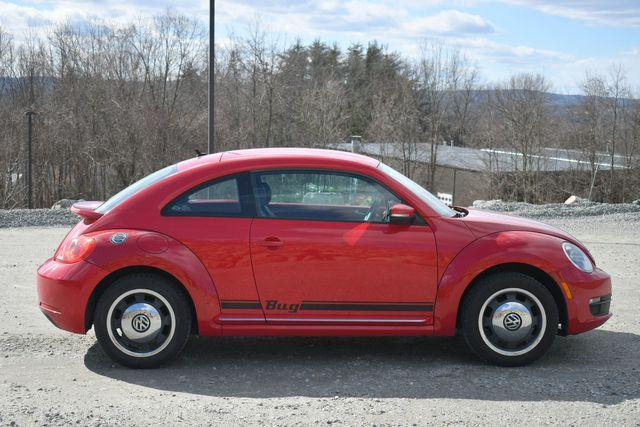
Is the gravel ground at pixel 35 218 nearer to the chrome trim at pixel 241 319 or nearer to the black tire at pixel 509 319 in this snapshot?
the chrome trim at pixel 241 319

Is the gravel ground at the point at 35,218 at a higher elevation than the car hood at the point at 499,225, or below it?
below

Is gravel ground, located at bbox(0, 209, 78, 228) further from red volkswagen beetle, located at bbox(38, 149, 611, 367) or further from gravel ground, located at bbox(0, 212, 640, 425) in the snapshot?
red volkswagen beetle, located at bbox(38, 149, 611, 367)

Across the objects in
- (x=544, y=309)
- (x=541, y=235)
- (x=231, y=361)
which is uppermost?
(x=541, y=235)

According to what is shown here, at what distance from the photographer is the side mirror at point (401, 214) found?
18.9 feet

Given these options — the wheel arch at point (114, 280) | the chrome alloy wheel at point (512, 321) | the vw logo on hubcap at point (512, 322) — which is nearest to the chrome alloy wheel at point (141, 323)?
the wheel arch at point (114, 280)

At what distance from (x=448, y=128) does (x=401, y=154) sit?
928cm

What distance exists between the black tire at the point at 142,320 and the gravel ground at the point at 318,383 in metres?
0.14

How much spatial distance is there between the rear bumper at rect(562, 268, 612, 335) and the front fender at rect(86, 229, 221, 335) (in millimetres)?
2671

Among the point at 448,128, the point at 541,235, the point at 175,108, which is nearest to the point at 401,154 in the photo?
the point at 448,128

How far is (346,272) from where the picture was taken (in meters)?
5.76

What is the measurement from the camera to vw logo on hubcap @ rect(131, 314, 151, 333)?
18.8 ft

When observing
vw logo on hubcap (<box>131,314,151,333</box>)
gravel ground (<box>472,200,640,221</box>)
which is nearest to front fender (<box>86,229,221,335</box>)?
vw logo on hubcap (<box>131,314,151,333</box>)

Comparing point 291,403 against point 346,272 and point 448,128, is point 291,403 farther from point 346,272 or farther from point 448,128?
point 448,128

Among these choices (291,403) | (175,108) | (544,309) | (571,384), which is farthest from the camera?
(175,108)
